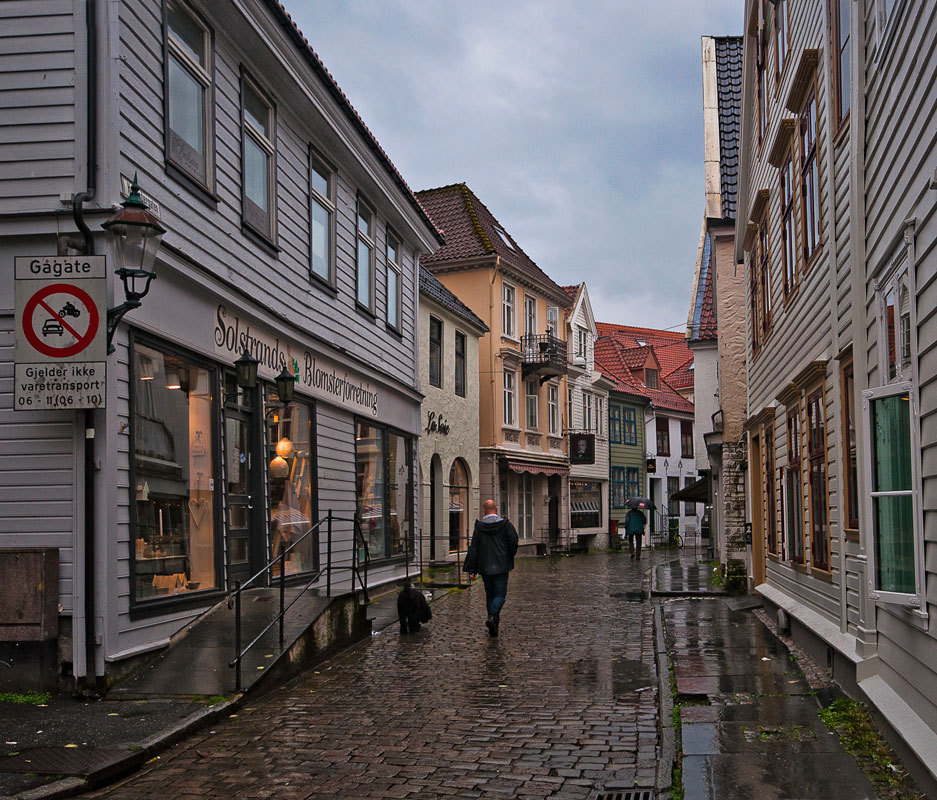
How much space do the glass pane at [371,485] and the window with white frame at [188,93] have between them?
670cm

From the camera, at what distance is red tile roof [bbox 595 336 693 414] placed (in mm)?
53166

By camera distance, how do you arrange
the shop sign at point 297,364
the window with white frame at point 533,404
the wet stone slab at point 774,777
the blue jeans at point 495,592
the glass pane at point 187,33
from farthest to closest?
the window with white frame at point 533,404
the blue jeans at point 495,592
the shop sign at point 297,364
the glass pane at point 187,33
the wet stone slab at point 774,777

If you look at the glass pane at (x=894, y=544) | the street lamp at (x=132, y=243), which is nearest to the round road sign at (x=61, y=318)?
the street lamp at (x=132, y=243)

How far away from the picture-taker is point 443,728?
8.03m

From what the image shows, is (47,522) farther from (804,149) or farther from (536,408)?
(536,408)

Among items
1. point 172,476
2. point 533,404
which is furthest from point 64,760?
point 533,404

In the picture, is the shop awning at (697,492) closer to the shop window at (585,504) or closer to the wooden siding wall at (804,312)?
the shop window at (585,504)

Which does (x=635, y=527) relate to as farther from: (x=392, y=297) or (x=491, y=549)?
(x=491, y=549)

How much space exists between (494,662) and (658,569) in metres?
15.3

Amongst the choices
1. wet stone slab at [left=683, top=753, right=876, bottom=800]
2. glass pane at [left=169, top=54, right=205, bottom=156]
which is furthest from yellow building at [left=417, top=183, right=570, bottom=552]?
wet stone slab at [left=683, top=753, right=876, bottom=800]

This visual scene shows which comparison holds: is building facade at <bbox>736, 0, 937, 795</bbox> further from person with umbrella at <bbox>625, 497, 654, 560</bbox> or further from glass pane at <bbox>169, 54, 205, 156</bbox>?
person with umbrella at <bbox>625, 497, 654, 560</bbox>

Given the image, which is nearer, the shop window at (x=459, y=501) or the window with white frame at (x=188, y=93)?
the window with white frame at (x=188, y=93)

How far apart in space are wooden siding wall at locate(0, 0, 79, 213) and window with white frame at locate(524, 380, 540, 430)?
2986 cm

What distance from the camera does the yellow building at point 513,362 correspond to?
A: 115 ft
